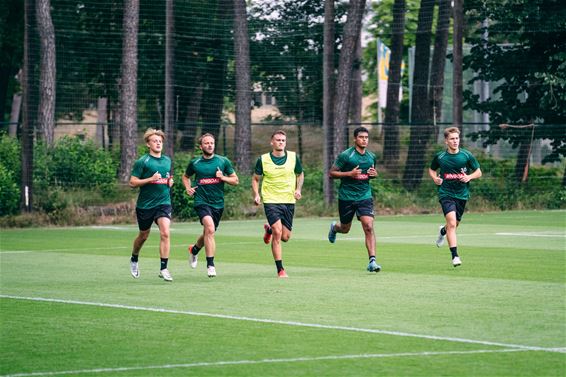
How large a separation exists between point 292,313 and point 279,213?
452cm

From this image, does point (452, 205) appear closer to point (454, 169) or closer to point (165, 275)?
point (454, 169)

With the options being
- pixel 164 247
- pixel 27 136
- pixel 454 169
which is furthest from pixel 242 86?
pixel 164 247

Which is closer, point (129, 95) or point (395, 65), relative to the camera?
point (129, 95)

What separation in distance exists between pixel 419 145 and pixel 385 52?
17.5 m

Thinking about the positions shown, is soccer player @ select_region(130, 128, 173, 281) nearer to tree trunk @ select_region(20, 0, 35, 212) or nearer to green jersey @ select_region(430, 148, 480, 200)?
green jersey @ select_region(430, 148, 480, 200)

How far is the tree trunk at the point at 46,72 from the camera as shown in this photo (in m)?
37.3

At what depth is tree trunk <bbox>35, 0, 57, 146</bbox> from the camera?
37.3 meters

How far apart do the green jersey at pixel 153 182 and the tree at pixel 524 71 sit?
2286 cm

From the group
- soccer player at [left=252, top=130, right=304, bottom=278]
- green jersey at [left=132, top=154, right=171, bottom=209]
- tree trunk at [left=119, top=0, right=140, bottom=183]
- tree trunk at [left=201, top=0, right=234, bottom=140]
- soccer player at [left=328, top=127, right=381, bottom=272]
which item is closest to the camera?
green jersey at [left=132, top=154, right=171, bottom=209]

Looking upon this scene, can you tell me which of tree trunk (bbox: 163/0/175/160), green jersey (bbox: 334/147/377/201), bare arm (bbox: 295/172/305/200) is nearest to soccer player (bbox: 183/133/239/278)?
bare arm (bbox: 295/172/305/200)

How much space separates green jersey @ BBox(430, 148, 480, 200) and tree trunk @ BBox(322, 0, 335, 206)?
17.9m

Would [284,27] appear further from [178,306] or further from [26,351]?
[26,351]

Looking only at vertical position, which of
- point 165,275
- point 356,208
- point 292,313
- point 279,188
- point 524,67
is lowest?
point 165,275

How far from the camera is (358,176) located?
17734 millimetres
